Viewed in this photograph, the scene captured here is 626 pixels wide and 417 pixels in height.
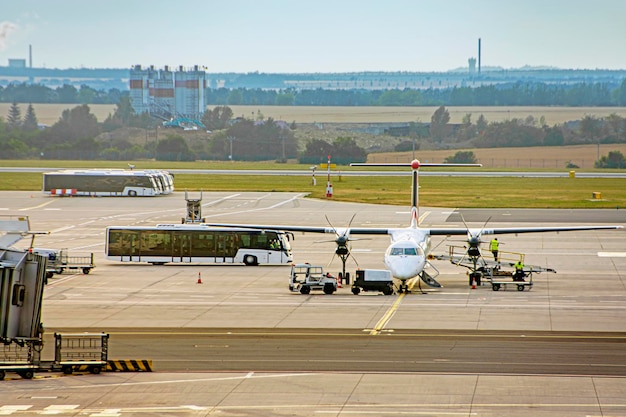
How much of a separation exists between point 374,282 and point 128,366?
19095 millimetres

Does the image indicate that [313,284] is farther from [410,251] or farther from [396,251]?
[410,251]

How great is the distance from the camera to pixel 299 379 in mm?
31266

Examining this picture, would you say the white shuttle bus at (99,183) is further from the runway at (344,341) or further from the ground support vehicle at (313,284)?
the ground support vehicle at (313,284)

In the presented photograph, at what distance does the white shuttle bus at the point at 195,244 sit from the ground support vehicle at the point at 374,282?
39.8ft

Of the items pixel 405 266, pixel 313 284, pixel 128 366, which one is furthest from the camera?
pixel 313 284

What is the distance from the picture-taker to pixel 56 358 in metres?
32.8

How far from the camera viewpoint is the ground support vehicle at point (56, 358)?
32.1m

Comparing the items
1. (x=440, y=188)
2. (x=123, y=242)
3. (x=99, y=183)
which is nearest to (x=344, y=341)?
(x=123, y=242)

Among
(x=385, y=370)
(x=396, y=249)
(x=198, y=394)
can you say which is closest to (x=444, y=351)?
(x=385, y=370)

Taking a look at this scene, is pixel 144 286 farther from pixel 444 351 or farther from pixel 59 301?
pixel 444 351

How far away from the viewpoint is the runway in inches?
1136

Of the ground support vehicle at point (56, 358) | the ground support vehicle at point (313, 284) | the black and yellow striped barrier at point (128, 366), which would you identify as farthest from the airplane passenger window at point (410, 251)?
the black and yellow striped barrier at point (128, 366)

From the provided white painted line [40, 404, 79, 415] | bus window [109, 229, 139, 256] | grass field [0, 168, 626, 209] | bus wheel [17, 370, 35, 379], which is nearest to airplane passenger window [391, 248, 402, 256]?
bus window [109, 229, 139, 256]

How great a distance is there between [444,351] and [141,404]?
1169 centimetres
